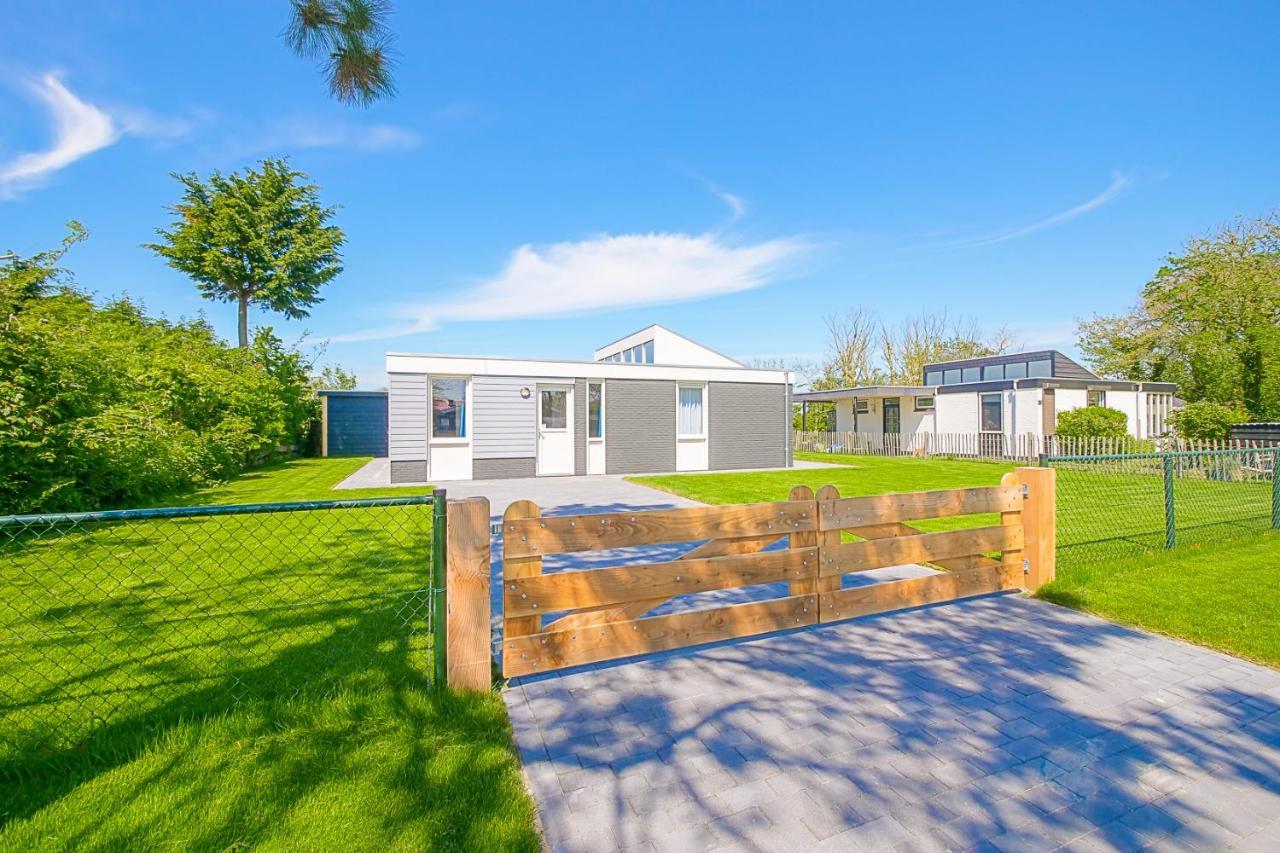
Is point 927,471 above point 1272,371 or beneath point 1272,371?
beneath

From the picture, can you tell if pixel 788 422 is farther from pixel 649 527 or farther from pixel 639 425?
pixel 649 527

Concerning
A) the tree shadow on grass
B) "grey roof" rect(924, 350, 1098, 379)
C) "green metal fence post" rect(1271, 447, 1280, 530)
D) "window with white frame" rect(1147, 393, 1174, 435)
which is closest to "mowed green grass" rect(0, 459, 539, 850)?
the tree shadow on grass

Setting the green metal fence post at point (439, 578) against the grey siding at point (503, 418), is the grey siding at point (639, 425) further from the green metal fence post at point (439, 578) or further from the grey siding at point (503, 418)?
the green metal fence post at point (439, 578)

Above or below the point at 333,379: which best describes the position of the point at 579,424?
below

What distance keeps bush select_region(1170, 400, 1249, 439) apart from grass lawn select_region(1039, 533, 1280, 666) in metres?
11.5

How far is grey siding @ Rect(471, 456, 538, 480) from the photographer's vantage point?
547 inches

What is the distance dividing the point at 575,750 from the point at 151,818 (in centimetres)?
156

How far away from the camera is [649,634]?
340 cm

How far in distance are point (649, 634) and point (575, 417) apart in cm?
1155

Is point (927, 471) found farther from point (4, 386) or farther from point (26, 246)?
point (26, 246)

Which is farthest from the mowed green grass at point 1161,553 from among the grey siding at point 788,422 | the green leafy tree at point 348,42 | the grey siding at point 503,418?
the green leafy tree at point 348,42

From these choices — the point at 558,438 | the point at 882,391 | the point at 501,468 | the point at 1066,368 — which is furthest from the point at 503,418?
the point at 1066,368

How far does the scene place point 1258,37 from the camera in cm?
1055

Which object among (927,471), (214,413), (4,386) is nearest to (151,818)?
(4,386)
